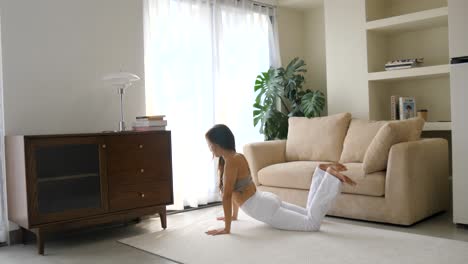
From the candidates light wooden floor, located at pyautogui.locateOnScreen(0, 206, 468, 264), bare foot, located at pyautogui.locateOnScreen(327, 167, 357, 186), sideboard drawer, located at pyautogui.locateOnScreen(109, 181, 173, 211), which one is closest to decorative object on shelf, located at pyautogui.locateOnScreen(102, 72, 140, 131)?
sideboard drawer, located at pyautogui.locateOnScreen(109, 181, 173, 211)

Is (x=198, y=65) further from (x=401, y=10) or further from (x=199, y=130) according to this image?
(x=401, y=10)

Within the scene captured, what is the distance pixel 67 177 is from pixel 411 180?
2452 mm

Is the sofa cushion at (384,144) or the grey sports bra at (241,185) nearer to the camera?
the grey sports bra at (241,185)

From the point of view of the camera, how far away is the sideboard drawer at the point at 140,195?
3268 mm

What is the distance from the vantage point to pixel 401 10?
4.80 metres

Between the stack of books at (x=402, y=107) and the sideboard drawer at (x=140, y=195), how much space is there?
2.41 m

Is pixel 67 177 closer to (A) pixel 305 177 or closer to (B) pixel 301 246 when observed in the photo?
(B) pixel 301 246

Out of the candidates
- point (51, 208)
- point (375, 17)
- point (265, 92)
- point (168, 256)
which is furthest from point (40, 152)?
point (375, 17)

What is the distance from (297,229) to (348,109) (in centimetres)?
211

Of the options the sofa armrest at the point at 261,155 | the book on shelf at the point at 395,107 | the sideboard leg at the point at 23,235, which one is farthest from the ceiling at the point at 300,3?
the sideboard leg at the point at 23,235

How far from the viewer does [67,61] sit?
3576mm

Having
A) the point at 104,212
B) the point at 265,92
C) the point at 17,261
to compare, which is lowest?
the point at 17,261

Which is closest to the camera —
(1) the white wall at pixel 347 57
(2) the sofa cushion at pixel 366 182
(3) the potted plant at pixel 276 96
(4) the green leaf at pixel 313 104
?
(2) the sofa cushion at pixel 366 182

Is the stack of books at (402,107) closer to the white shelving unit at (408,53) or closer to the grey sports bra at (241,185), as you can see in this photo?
the white shelving unit at (408,53)
